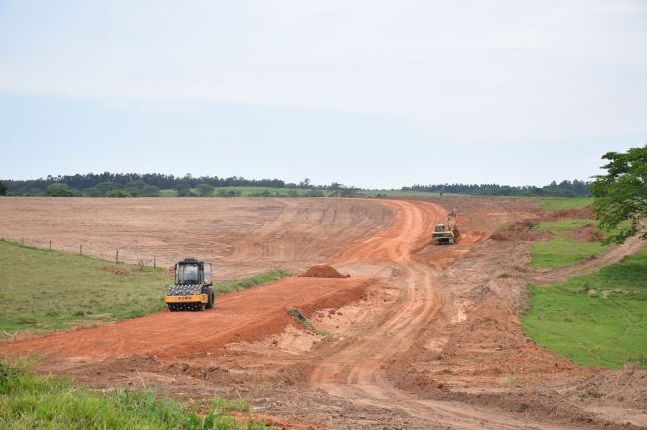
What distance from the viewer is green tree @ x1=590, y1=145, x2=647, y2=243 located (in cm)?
4297

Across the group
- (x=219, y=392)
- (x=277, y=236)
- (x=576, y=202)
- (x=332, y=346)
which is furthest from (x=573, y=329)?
(x=576, y=202)

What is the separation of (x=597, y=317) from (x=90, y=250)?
40.0m

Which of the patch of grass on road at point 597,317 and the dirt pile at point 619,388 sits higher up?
the dirt pile at point 619,388

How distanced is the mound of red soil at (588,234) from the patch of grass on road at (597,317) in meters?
8.78

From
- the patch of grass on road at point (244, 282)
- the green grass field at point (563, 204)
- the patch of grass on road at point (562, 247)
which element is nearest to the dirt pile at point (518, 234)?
the patch of grass on road at point (562, 247)

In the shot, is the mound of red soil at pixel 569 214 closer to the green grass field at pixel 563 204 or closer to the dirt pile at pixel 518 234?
the green grass field at pixel 563 204

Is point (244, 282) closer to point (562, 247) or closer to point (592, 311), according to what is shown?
point (592, 311)

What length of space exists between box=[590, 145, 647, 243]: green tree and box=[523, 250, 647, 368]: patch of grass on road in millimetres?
2741

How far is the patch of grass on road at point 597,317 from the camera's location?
27.0m

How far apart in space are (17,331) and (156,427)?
1757 cm

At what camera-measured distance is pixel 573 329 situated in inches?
1235

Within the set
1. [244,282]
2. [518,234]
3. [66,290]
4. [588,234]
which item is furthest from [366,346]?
[518,234]

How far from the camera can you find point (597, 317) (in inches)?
1352

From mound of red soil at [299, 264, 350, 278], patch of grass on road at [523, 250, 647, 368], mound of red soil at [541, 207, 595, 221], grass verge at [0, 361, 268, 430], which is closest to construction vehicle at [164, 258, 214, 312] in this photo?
patch of grass on road at [523, 250, 647, 368]
